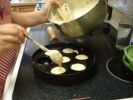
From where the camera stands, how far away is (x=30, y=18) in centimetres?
121

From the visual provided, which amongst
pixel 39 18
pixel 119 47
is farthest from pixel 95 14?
pixel 39 18

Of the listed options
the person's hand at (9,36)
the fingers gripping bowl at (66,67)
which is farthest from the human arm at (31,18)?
the person's hand at (9,36)

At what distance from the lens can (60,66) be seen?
30.4 inches

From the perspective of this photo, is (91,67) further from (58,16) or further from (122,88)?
(58,16)

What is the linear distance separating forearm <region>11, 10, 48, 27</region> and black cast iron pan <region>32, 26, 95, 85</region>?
→ 0.32 meters

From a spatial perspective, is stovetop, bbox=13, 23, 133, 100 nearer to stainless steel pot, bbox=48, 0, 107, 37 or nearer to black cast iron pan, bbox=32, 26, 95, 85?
black cast iron pan, bbox=32, 26, 95, 85

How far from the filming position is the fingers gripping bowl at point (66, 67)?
27.4 inches

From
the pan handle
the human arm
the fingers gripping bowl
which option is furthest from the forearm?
the fingers gripping bowl

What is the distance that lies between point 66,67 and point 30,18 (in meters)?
0.54

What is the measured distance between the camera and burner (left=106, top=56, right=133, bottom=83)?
75 cm

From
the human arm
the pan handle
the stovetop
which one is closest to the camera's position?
the stovetop

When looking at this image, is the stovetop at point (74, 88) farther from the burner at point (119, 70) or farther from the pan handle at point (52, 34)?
the pan handle at point (52, 34)

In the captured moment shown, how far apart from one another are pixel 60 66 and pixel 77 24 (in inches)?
6.7

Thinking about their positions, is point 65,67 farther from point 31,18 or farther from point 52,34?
point 31,18
